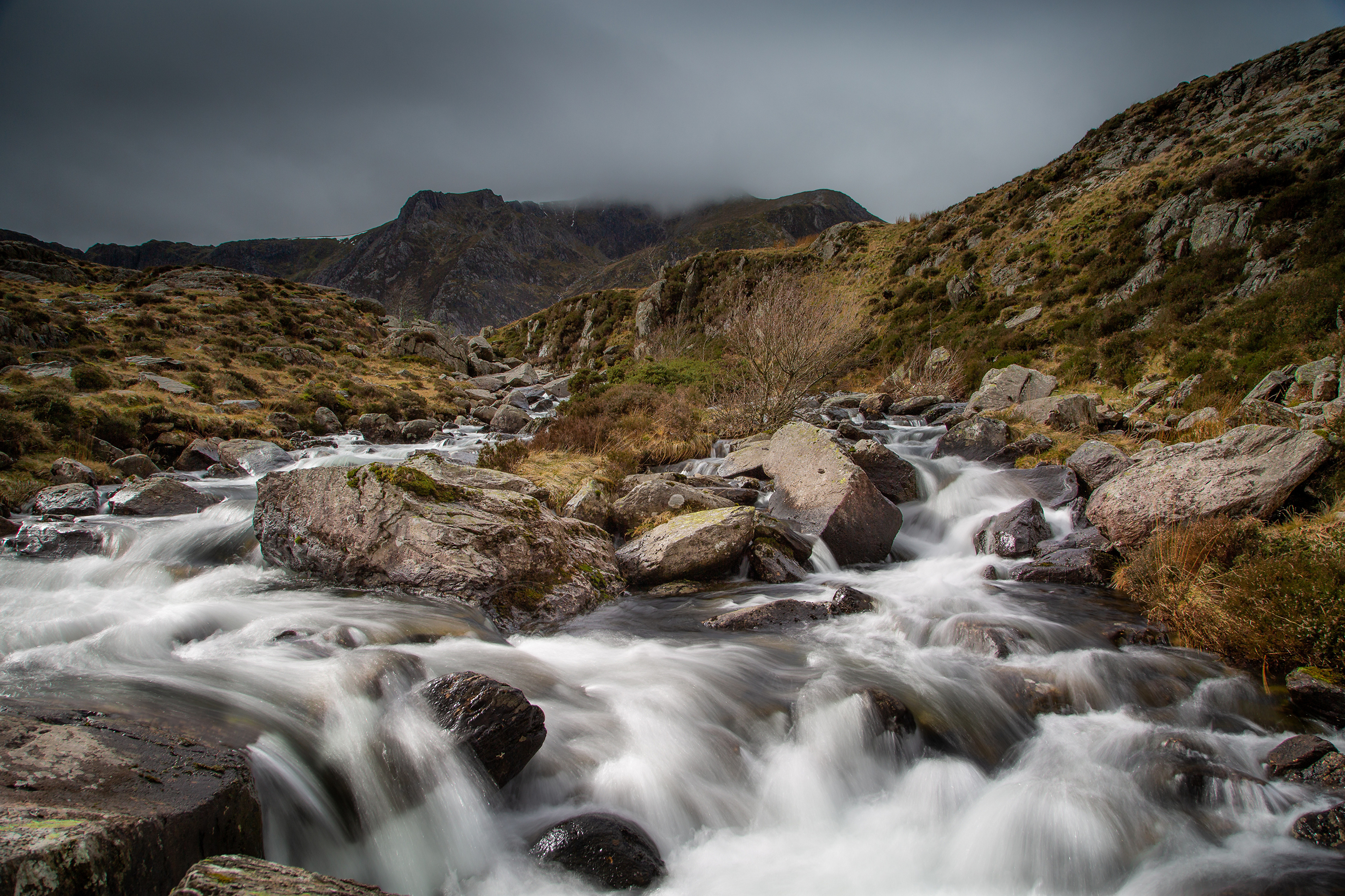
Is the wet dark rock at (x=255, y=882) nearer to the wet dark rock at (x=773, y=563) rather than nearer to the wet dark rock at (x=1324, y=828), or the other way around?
the wet dark rock at (x=1324, y=828)

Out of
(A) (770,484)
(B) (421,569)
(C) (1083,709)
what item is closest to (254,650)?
(B) (421,569)

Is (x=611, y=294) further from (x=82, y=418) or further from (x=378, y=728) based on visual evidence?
(x=378, y=728)

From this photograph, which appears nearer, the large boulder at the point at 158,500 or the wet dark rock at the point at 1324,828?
the wet dark rock at the point at 1324,828

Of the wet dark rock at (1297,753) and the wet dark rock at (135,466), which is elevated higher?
the wet dark rock at (135,466)

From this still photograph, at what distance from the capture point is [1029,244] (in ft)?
106

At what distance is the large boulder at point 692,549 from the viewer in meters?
7.95

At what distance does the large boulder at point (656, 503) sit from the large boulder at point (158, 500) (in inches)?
294

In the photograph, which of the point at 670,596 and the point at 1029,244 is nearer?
the point at 670,596

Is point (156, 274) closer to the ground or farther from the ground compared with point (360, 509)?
farther from the ground

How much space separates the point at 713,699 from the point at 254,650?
4.31 m

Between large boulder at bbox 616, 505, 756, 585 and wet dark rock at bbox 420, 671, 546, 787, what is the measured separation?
382 centimetres

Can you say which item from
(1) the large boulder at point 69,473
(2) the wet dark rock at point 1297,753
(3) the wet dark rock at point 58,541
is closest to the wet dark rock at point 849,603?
(2) the wet dark rock at point 1297,753

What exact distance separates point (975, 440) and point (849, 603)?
29.6 feet

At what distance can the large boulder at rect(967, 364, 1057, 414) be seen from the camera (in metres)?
18.6
